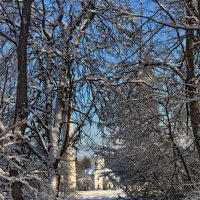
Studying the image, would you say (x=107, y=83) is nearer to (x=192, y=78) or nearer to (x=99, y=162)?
(x=192, y=78)

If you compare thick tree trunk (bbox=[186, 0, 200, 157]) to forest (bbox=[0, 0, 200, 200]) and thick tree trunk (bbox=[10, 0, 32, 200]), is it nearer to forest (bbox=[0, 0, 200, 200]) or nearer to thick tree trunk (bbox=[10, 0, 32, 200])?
forest (bbox=[0, 0, 200, 200])

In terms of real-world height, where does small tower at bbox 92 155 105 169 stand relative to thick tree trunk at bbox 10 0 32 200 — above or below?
below

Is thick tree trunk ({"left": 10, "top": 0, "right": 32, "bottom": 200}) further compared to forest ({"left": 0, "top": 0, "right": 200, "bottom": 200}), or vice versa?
forest ({"left": 0, "top": 0, "right": 200, "bottom": 200})

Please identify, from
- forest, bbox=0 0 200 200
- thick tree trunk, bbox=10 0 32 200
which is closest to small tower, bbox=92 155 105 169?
forest, bbox=0 0 200 200

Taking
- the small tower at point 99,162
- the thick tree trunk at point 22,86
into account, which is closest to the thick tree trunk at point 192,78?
the thick tree trunk at point 22,86

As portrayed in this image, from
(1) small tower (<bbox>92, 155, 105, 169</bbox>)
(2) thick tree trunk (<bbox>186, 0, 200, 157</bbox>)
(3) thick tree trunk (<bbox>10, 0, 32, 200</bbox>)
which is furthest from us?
(1) small tower (<bbox>92, 155, 105, 169</bbox>)

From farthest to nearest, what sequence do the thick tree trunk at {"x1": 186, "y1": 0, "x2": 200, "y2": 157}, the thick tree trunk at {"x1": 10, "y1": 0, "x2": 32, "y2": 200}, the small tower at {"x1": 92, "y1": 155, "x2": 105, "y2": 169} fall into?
the small tower at {"x1": 92, "y1": 155, "x2": 105, "y2": 169} < the thick tree trunk at {"x1": 186, "y1": 0, "x2": 200, "y2": 157} < the thick tree trunk at {"x1": 10, "y1": 0, "x2": 32, "y2": 200}

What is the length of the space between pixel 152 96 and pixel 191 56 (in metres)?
1.34

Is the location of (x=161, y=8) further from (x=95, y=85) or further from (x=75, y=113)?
(x=75, y=113)

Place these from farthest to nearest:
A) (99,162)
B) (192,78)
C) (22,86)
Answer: (99,162) → (192,78) → (22,86)

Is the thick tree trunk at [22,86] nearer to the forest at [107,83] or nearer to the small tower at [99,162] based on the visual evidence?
the forest at [107,83]

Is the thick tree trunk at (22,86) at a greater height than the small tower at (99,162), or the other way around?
the thick tree trunk at (22,86)

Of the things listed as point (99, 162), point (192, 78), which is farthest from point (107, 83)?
point (99, 162)

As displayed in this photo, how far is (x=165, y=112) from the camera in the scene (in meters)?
7.98
